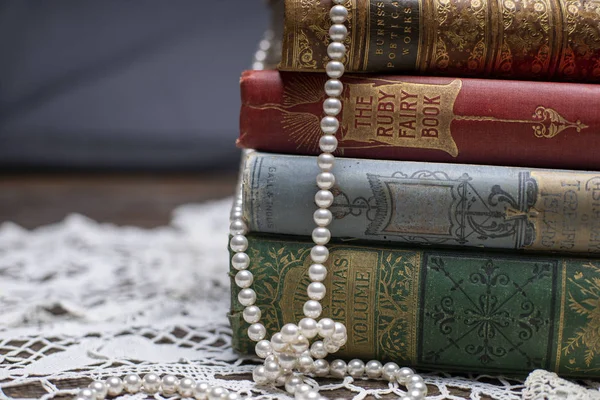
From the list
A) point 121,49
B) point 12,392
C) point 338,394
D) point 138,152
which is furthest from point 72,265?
point 121,49

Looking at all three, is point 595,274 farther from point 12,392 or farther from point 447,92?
point 12,392

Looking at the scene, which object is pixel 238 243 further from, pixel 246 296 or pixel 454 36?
pixel 454 36

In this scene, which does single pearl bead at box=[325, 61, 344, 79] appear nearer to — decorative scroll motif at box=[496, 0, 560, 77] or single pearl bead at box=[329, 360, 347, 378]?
decorative scroll motif at box=[496, 0, 560, 77]

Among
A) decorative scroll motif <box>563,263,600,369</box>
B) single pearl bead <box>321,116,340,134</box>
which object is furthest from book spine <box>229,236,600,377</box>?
single pearl bead <box>321,116,340,134</box>

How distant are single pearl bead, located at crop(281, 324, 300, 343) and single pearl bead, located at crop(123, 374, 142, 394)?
0.13 m

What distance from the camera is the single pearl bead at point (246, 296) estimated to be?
58 centimetres

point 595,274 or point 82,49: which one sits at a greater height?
point 82,49

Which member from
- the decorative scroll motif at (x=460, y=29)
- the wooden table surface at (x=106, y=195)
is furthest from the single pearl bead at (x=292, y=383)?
the wooden table surface at (x=106, y=195)

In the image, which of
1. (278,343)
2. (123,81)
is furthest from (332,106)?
(123,81)

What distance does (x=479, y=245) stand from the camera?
57cm

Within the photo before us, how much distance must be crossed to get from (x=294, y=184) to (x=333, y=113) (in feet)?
0.24

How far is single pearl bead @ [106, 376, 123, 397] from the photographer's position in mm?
541

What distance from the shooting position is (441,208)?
56 centimetres

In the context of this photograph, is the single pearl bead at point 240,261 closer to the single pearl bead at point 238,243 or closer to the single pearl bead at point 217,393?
the single pearl bead at point 238,243
